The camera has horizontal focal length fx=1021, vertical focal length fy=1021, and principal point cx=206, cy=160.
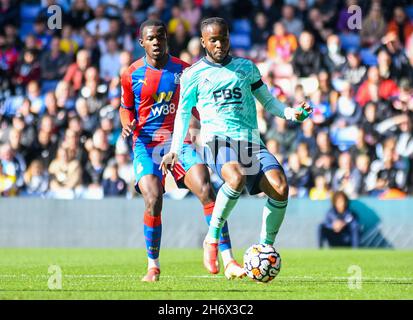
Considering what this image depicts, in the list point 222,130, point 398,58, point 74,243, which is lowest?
point 74,243

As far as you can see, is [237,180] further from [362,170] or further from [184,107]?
[362,170]

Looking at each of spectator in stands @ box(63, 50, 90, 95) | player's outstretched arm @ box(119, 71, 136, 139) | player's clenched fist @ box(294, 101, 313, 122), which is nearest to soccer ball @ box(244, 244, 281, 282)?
player's clenched fist @ box(294, 101, 313, 122)

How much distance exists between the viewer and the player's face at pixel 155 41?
10.7 metres

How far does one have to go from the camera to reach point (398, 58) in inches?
790

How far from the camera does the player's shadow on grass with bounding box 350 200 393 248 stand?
1769 centimetres

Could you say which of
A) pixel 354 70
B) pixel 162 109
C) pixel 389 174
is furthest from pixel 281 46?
pixel 162 109

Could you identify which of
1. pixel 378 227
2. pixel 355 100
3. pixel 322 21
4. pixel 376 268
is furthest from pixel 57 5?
pixel 376 268

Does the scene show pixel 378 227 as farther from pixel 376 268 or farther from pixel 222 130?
pixel 222 130

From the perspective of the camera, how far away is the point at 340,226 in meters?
17.7

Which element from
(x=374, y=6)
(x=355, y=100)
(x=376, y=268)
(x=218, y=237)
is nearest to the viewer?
(x=218, y=237)

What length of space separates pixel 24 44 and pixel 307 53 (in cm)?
652

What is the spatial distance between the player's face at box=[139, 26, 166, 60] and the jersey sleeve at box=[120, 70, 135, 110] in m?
0.34

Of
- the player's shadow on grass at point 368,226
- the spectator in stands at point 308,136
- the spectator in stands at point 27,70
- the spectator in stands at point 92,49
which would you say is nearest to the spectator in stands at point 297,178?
the spectator in stands at point 308,136

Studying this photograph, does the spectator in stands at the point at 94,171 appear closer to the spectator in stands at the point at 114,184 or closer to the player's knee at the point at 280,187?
the spectator in stands at the point at 114,184
